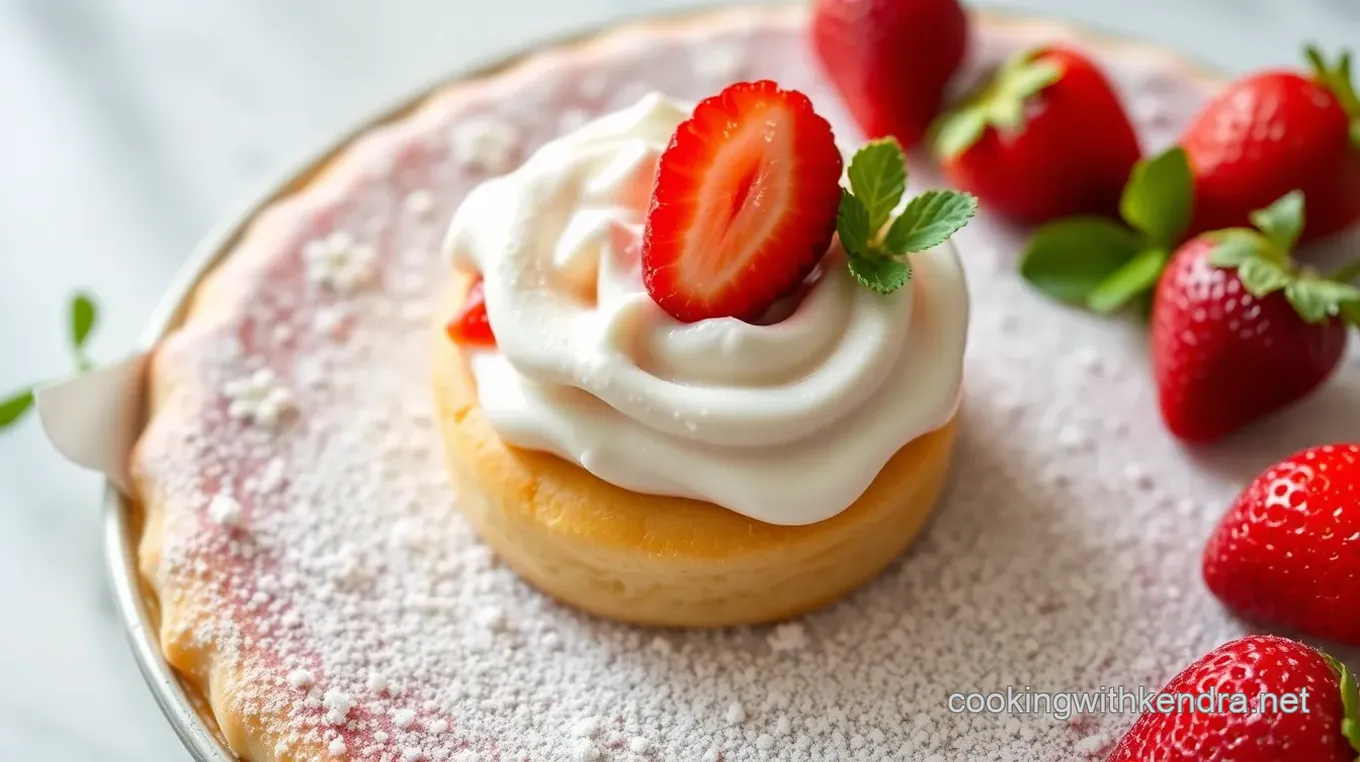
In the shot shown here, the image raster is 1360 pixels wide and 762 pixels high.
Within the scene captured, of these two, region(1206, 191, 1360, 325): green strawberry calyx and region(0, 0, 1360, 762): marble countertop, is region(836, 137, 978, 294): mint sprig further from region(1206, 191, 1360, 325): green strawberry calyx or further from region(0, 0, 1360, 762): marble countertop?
region(0, 0, 1360, 762): marble countertop

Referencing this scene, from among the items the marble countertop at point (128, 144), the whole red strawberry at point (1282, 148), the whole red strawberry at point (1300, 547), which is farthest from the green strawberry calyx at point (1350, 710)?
the marble countertop at point (128, 144)

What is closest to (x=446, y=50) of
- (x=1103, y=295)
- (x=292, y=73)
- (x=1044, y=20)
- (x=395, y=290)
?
(x=292, y=73)

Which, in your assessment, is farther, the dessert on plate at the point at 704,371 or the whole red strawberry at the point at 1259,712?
the dessert on plate at the point at 704,371

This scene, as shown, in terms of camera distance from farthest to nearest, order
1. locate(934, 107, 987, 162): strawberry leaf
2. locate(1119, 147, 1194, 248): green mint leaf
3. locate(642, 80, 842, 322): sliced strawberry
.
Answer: locate(934, 107, 987, 162): strawberry leaf < locate(1119, 147, 1194, 248): green mint leaf < locate(642, 80, 842, 322): sliced strawberry

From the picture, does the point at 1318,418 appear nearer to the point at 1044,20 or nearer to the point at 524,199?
the point at 1044,20

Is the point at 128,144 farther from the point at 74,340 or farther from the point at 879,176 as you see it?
the point at 879,176

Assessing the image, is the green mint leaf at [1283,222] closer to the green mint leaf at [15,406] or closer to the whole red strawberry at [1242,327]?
the whole red strawberry at [1242,327]

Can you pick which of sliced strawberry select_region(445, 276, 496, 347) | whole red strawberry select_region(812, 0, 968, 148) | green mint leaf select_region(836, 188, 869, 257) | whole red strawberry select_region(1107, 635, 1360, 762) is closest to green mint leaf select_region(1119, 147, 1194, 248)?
whole red strawberry select_region(812, 0, 968, 148)
